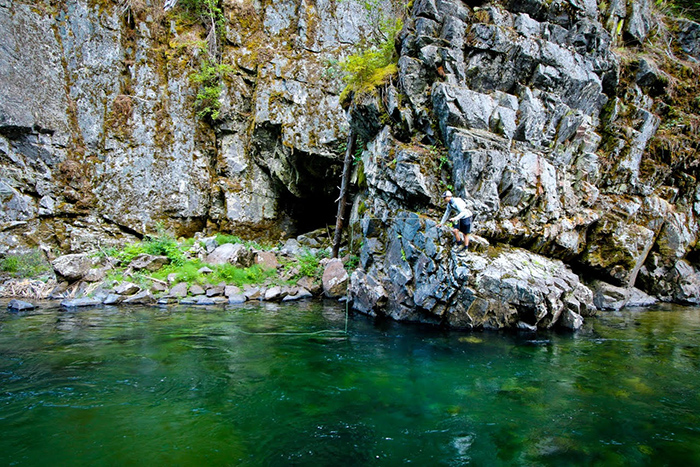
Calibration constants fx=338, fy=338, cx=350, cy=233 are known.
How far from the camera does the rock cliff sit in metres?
10.0

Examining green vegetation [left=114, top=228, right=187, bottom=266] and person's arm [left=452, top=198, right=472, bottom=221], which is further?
green vegetation [left=114, top=228, right=187, bottom=266]

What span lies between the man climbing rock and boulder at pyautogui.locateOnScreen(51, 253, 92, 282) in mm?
12605

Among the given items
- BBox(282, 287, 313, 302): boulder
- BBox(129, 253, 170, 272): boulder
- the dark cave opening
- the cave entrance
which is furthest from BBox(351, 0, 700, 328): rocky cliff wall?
BBox(129, 253, 170, 272): boulder

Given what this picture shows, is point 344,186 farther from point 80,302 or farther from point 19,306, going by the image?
point 19,306

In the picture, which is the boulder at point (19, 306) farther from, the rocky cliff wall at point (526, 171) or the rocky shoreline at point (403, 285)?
the rocky cliff wall at point (526, 171)

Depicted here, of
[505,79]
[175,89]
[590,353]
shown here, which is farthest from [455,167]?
[175,89]

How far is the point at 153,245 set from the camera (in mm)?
14000

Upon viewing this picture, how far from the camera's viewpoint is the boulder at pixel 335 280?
488 inches

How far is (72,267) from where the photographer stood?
1218cm

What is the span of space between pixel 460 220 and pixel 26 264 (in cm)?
1649

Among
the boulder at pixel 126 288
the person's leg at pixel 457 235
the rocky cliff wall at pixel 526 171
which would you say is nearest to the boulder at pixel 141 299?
the boulder at pixel 126 288

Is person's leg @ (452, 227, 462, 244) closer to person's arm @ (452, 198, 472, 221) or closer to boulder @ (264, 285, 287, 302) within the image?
person's arm @ (452, 198, 472, 221)

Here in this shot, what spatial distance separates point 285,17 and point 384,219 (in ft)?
44.7

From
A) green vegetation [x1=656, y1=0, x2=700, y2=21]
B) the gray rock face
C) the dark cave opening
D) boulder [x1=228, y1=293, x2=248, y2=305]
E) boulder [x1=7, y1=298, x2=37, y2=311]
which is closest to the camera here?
the gray rock face
